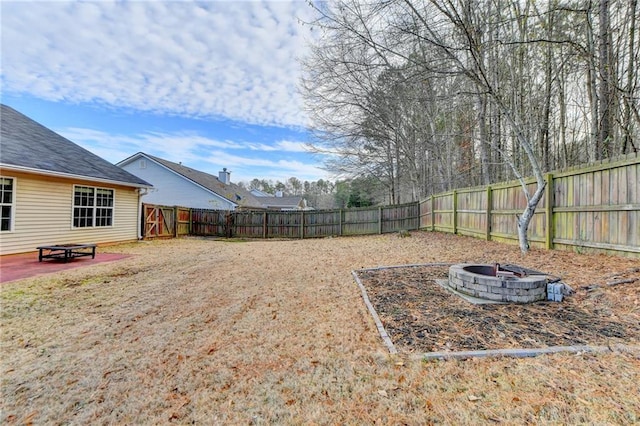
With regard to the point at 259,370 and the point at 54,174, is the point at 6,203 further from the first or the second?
the point at 259,370

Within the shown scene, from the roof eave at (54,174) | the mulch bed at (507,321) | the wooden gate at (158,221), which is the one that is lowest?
the mulch bed at (507,321)

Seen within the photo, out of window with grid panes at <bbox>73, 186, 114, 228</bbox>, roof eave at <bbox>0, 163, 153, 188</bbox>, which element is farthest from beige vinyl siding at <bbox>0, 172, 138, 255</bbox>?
roof eave at <bbox>0, 163, 153, 188</bbox>

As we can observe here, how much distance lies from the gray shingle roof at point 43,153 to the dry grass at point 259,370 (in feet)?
17.1

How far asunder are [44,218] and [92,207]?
5.05ft

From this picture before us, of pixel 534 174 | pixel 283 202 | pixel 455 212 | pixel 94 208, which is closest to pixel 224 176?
pixel 283 202

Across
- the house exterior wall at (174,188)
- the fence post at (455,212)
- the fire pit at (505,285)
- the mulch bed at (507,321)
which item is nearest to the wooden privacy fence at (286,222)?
the fence post at (455,212)

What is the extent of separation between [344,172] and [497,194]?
9.55 metres

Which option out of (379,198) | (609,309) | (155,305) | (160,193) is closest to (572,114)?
(609,309)

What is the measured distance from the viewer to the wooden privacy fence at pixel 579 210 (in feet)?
14.2

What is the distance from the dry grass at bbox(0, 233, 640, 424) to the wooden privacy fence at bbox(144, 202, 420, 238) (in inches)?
377

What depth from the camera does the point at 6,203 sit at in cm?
739

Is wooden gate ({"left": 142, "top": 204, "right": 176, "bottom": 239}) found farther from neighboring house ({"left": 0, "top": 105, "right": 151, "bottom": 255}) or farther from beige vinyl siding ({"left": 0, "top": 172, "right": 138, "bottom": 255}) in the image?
beige vinyl siding ({"left": 0, "top": 172, "right": 138, "bottom": 255})

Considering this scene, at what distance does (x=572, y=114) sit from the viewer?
27.6 feet

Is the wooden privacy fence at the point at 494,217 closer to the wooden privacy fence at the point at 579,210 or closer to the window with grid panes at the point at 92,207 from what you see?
the wooden privacy fence at the point at 579,210
